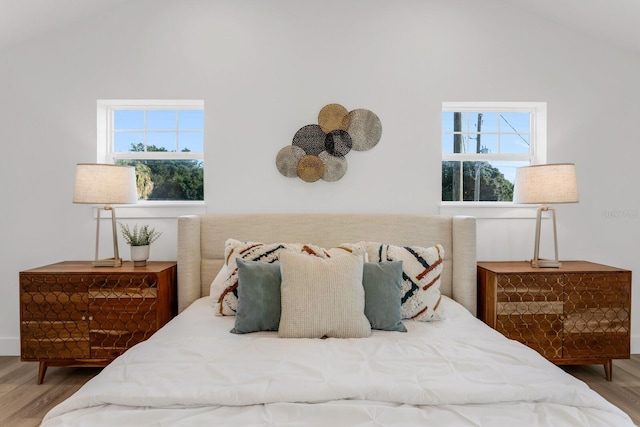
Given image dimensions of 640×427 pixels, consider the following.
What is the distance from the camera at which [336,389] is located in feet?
4.55

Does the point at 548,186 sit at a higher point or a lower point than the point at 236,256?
higher

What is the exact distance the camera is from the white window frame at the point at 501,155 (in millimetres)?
3203

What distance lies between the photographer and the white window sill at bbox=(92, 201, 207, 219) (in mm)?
3166

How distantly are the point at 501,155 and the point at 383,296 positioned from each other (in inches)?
72.4

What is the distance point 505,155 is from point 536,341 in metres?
1.43

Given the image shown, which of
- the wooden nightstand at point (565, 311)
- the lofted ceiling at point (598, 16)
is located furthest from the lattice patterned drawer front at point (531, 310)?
the lofted ceiling at point (598, 16)

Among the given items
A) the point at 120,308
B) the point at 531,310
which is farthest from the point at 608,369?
the point at 120,308

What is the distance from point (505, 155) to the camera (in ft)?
11.0

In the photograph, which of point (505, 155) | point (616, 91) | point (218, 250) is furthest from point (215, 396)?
point (616, 91)

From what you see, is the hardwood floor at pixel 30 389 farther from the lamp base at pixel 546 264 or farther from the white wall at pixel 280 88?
the lamp base at pixel 546 264

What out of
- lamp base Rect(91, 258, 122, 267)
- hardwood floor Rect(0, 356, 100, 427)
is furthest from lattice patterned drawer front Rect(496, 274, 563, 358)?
hardwood floor Rect(0, 356, 100, 427)

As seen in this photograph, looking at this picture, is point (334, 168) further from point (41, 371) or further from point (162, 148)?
point (41, 371)

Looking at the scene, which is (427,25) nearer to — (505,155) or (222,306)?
(505,155)

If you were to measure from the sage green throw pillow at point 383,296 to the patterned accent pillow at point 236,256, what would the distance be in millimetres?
198
